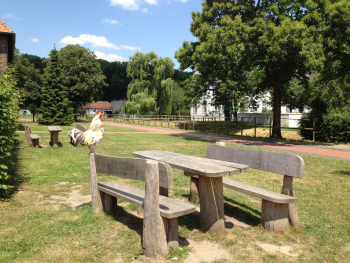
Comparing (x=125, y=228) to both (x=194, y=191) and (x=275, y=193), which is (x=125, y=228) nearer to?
(x=194, y=191)

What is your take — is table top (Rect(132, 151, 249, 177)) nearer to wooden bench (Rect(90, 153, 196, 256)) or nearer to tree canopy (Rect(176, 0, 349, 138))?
wooden bench (Rect(90, 153, 196, 256))

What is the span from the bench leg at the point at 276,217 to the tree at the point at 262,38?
12.0 meters

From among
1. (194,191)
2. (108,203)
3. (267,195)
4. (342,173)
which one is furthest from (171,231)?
(342,173)

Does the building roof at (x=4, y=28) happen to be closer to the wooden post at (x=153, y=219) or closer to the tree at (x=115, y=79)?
the wooden post at (x=153, y=219)

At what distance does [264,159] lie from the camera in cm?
440

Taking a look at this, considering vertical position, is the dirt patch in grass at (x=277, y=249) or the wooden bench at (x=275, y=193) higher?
the wooden bench at (x=275, y=193)

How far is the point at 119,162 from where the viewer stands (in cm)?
366

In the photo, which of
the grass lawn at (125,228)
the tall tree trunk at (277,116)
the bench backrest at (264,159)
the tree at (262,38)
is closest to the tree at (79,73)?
the tree at (262,38)

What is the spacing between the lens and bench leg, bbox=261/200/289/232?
12.6 feet

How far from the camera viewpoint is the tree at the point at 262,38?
46.8 feet

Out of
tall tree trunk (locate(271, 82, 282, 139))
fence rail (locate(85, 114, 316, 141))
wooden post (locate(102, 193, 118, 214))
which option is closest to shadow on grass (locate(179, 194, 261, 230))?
wooden post (locate(102, 193, 118, 214))

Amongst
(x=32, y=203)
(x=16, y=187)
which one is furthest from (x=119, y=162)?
(x=16, y=187)

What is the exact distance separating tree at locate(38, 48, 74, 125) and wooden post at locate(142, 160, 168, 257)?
1233 inches

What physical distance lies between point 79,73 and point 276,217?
43.2m
